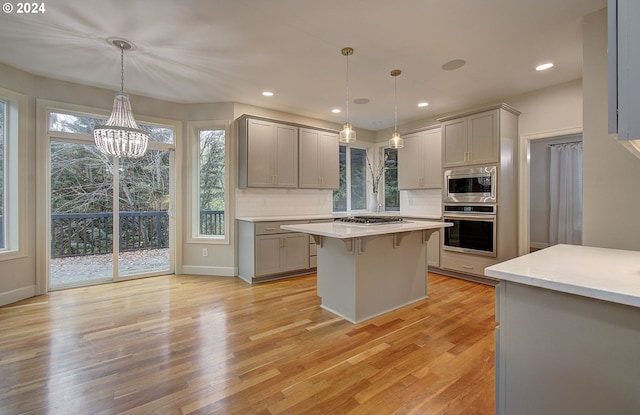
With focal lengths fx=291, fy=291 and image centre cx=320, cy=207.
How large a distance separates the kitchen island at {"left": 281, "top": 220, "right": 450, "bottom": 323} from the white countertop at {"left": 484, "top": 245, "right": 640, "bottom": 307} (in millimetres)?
1286

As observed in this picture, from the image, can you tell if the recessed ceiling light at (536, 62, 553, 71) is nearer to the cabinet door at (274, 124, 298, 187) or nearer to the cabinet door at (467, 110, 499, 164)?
the cabinet door at (467, 110, 499, 164)

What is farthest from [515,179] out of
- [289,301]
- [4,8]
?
[4,8]

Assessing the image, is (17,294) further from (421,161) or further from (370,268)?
(421,161)

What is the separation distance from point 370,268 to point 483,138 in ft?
8.42

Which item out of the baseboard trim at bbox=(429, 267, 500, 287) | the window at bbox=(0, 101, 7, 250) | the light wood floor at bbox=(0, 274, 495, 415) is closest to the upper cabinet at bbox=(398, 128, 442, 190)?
the baseboard trim at bbox=(429, 267, 500, 287)

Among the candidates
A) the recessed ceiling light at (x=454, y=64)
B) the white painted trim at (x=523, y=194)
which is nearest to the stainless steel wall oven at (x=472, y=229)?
the white painted trim at (x=523, y=194)

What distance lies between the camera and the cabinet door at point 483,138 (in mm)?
3873

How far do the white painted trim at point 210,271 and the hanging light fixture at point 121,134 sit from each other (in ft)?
7.05

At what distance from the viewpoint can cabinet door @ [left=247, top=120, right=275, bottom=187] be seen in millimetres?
4348

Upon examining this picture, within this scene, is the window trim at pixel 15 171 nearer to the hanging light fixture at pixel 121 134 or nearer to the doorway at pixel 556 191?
the hanging light fixture at pixel 121 134

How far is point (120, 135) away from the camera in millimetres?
2828

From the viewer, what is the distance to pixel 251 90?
159 inches

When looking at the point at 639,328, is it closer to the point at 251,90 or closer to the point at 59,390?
the point at 59,390

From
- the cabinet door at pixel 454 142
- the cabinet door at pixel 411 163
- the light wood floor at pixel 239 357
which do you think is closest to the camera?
the light wood floor at pixel 239 357
